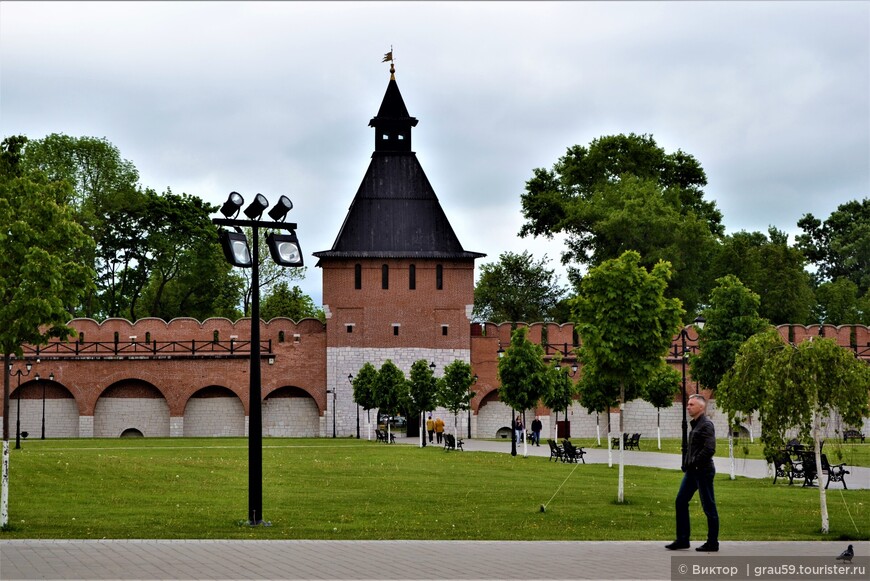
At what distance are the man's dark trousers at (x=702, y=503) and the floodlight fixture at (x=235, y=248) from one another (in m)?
5.94

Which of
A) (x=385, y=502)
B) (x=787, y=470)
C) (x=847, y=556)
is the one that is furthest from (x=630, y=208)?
(x=847, y=556)

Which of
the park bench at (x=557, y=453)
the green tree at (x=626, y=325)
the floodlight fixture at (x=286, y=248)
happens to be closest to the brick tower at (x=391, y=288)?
the park bench at (x=557, y=453)

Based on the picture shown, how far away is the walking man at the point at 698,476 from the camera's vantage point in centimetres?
1271

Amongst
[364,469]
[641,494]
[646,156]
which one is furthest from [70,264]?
[646,156]

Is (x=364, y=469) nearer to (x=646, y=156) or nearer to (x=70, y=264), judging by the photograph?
(x=70, y=264)

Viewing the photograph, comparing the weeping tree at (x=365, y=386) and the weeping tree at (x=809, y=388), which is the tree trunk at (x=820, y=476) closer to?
the weeping tree at (x=809, y=388)

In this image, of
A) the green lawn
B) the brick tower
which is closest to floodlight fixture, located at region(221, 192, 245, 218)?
the green lawn

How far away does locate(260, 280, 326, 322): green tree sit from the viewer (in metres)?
73.8

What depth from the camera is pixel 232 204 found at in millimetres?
15258

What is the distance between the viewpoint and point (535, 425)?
46094 millimetres

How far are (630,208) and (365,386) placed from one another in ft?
56.9

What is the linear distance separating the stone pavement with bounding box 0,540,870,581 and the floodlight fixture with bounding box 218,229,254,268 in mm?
3575

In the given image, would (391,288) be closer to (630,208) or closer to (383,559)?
(630,208)

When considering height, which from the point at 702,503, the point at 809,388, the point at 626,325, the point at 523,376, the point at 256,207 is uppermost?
the point at 256,207
